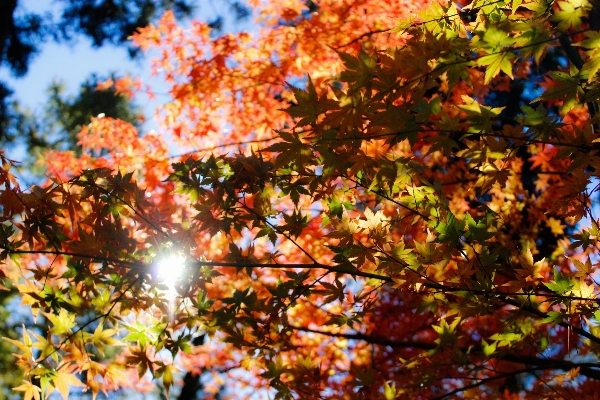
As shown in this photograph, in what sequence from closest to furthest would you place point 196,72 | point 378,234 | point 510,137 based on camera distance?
point 510,137, point 378,234, point 196,72

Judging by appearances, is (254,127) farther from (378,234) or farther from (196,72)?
(378,234)

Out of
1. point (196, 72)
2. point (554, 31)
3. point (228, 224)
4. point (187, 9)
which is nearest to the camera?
point (554, 31)

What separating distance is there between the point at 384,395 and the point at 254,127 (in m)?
3.75

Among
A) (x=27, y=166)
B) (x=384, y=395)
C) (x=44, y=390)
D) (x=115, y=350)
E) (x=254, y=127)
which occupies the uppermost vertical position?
(x=27, y=166)

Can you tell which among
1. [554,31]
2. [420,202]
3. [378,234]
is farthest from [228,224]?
[554,31]

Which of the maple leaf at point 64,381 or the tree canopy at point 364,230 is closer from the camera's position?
the tree canopy at point 364,230

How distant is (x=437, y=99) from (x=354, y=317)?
1519 millimetres

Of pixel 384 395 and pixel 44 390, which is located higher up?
pixel 44 390

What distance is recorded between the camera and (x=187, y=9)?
1104cm

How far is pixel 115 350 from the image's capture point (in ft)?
45.0

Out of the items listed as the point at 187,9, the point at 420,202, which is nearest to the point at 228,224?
the point at 420,202

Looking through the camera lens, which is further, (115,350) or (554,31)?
(115,350)

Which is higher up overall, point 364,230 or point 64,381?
point 364,230

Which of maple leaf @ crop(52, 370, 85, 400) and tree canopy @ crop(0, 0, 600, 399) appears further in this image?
maple leaf @ crop(52, 370, 85, 400)
